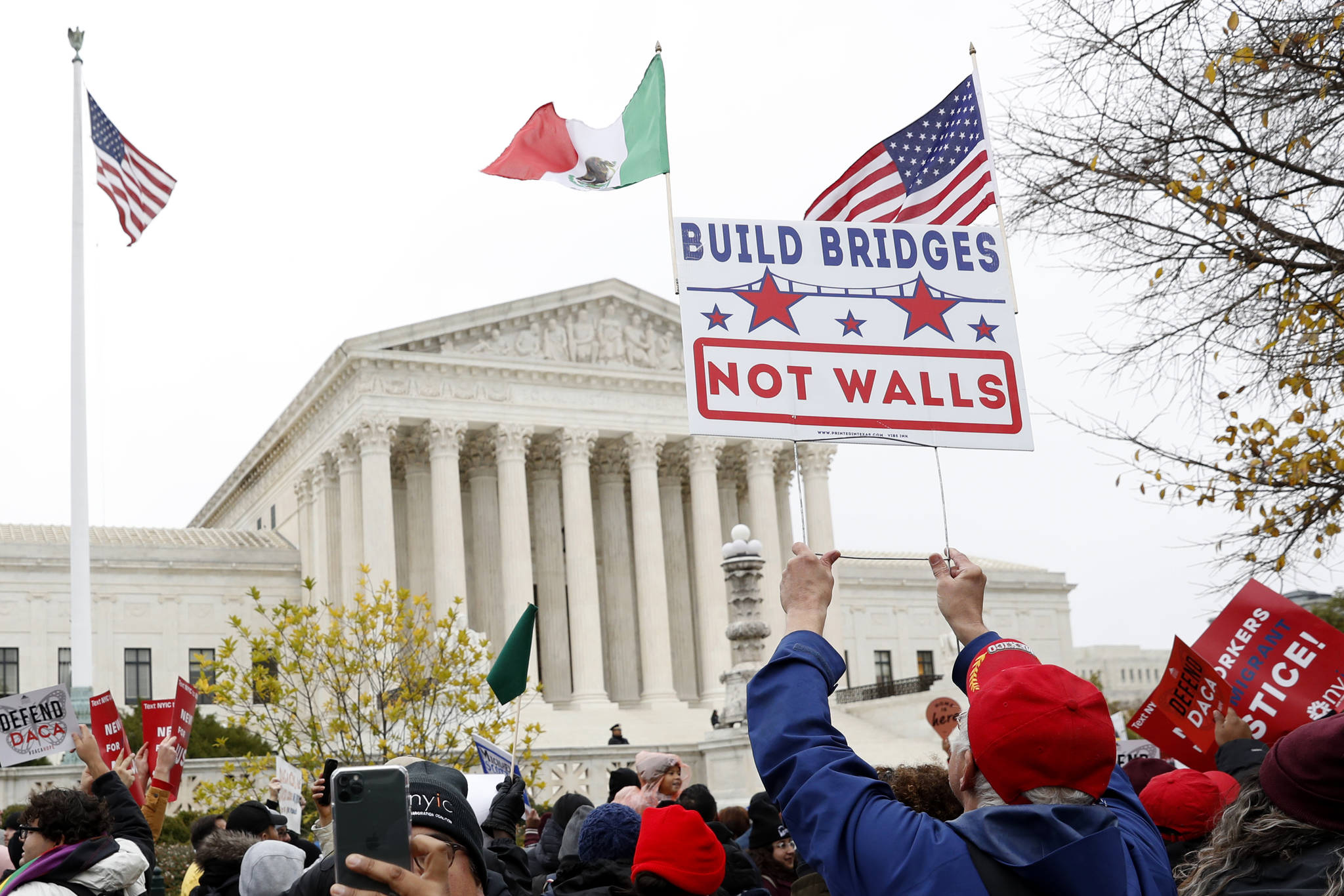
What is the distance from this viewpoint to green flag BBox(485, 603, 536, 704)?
12.2 m

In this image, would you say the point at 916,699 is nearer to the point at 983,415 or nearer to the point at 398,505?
the point at 398,505

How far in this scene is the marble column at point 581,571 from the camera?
5238 cm

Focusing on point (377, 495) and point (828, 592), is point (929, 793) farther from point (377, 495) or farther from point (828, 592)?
point (377, 495)

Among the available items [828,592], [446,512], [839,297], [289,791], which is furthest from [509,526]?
[828,592]

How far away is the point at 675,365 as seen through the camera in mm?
57375

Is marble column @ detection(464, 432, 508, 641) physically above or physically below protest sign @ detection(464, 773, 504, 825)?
above

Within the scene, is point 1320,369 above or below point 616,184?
below

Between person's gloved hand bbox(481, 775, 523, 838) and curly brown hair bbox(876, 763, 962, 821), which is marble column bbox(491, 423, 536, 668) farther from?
curly brown hair bbox(876, 763, 962, 821)

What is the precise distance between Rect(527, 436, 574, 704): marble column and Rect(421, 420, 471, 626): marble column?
196 inches

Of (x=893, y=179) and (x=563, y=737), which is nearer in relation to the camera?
(x=893, y=179)

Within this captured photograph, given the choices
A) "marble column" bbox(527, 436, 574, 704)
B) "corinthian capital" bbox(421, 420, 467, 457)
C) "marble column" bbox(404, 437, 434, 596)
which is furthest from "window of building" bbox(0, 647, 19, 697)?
"marble column" bbox(527, 436, 574, 704)

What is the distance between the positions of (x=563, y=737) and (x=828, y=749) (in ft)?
150

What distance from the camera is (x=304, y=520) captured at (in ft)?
190

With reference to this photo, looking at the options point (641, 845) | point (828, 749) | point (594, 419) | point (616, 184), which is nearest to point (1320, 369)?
point (616, 184)
